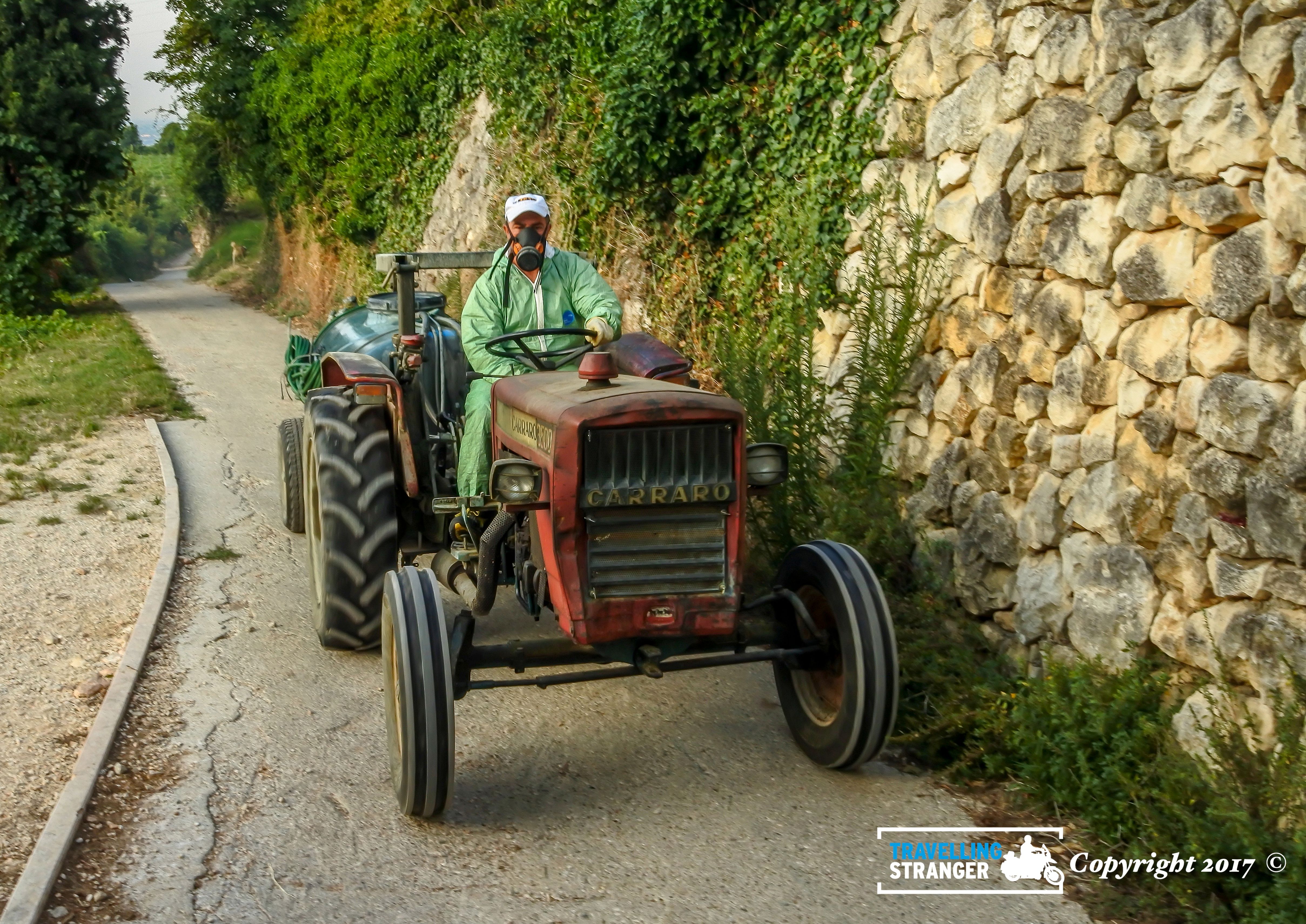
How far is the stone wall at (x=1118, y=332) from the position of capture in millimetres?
4172

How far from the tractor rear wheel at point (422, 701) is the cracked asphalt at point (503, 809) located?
187 mm

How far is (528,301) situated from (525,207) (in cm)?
46

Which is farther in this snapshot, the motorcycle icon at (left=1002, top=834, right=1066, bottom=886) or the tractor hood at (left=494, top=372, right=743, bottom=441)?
the tractor hood at (left=494, top=372, right=743, bottom=441)

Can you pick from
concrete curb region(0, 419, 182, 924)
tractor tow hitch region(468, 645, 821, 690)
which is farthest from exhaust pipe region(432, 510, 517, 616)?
concrete curb region(0, 419, 182, 924)

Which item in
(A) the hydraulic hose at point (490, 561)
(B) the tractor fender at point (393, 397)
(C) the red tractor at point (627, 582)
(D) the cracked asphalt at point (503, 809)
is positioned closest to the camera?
(D) the cracked asphalt at point (503, 809)

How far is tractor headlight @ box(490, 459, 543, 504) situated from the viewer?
463 cm

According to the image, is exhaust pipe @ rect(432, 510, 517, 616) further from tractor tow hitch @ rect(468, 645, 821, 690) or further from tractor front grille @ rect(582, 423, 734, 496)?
tractor front grille @ rect(582, 423, 734, 496)

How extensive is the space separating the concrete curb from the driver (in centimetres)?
176

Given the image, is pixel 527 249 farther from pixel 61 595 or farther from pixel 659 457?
pixel 61 595

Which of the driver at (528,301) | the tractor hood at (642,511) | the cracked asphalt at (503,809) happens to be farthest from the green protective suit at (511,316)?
the cracked asphalt at (503,809)

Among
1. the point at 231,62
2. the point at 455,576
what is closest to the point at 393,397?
the point at 455,576

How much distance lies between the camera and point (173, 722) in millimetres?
5422

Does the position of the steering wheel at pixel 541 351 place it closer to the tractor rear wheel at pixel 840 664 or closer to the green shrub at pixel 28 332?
the tractor rear wheel at pixel 840 664

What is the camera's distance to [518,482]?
15.2 feet
